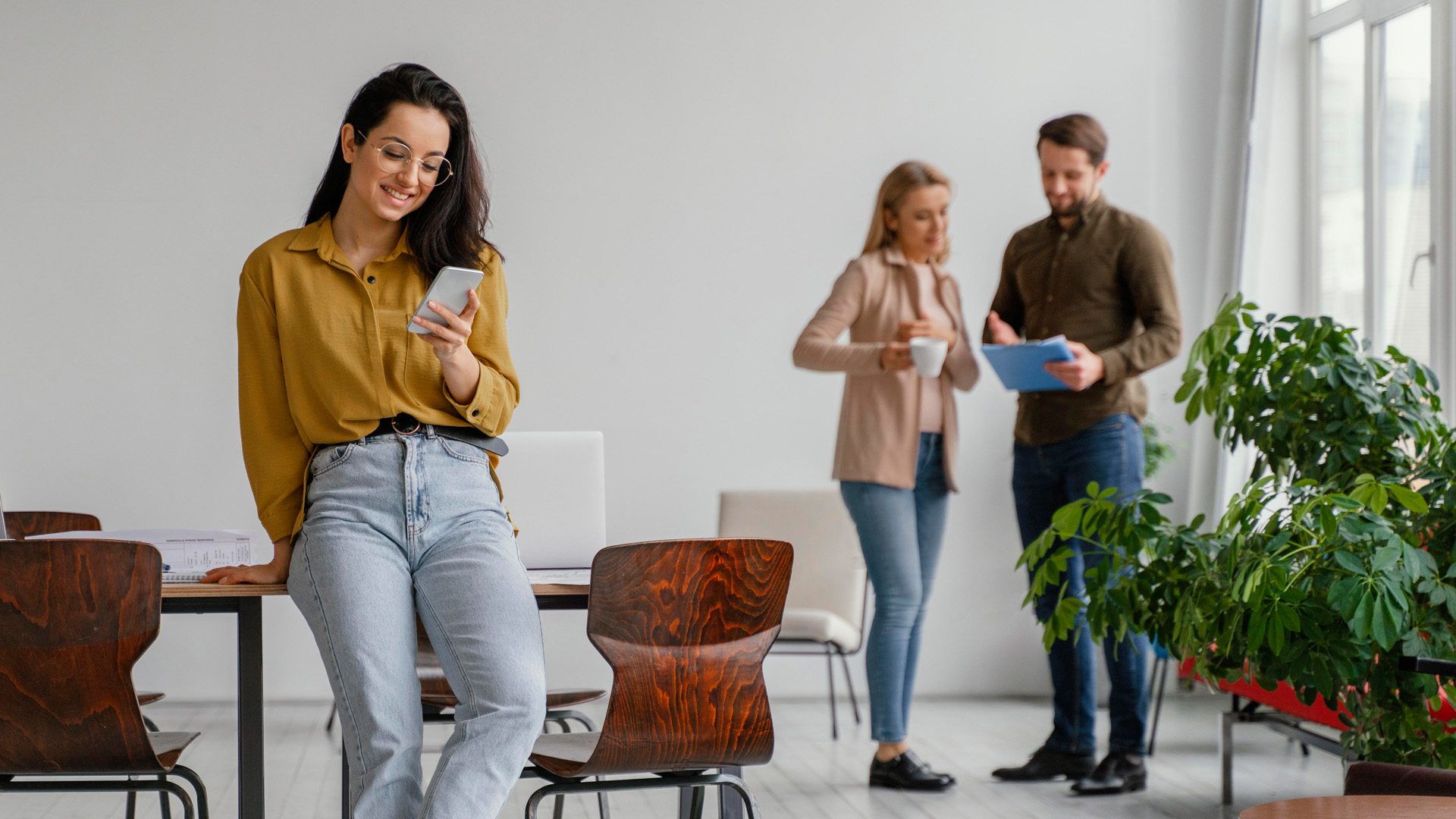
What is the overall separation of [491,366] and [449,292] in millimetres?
248

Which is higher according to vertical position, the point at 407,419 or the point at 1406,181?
the point at 1406,181

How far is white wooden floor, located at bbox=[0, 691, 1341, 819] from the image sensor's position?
3012mm

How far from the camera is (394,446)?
70.1 inches

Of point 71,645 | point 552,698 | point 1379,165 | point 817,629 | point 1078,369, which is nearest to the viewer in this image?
point 71,645

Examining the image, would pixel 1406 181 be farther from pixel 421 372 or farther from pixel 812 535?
pixel 421 372

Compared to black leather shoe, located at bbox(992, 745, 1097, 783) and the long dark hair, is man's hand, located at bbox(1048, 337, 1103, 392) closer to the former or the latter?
black leather shoe, located at bbox(992, 745, 1097, 783)

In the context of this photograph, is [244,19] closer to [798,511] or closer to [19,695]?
[798,511]

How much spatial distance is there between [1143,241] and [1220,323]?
51 cm

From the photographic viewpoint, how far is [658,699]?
1677 mm

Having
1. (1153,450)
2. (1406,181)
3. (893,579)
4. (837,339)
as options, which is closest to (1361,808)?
(893,579)

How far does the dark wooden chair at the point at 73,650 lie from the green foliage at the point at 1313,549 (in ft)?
5.33

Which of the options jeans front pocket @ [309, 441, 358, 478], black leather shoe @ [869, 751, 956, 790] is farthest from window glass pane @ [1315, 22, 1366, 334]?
jeans front pocket @ [309, 441, 358, 478]

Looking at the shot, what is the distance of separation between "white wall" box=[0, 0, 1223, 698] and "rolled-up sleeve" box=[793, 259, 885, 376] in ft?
5.13

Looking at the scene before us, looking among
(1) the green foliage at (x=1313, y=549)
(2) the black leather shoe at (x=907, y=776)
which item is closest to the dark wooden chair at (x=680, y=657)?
(1) the green foliage at (x=1313, y=549)
